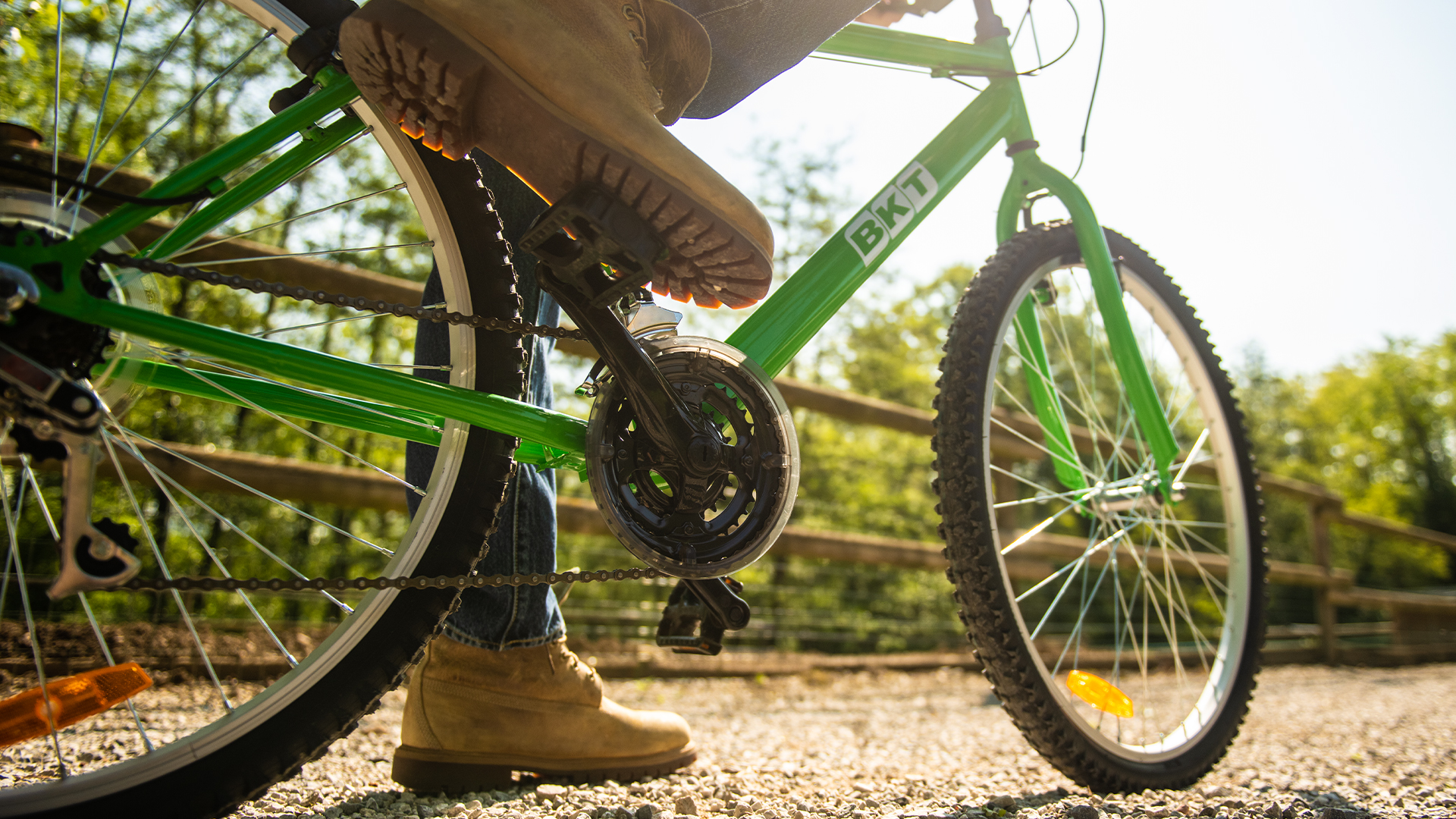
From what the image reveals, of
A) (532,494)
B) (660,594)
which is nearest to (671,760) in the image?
(532,494)

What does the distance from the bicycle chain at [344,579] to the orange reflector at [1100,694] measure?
677mm

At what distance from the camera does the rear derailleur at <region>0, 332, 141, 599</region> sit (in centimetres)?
63

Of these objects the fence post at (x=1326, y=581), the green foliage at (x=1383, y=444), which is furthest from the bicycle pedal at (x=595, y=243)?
the green foliage at (x=1383, y=444)

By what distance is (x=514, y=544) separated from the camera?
1052 mm

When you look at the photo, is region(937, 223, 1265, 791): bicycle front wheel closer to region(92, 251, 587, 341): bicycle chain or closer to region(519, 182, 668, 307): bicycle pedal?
region(519, 182, 668, 307): bicycle pedal

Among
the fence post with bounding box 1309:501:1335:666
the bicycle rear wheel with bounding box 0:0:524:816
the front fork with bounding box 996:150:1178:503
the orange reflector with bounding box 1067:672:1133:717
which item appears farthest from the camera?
the fence post with bounding box 1309:501:1335:666

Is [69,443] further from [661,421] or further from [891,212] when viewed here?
[891,212]

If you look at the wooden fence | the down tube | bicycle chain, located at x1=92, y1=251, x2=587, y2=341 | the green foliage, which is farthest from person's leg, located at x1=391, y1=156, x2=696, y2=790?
the green foliage

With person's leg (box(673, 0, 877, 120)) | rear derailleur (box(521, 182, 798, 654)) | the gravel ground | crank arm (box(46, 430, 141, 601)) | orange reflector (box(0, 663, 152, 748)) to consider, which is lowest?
the gravel ground

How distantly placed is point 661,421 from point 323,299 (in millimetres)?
385

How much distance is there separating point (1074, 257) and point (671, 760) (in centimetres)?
111

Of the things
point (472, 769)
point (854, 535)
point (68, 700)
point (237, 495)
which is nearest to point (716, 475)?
point (472, 769)

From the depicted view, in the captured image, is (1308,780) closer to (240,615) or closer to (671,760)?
(671,760)

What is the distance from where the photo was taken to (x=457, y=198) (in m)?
0.91
